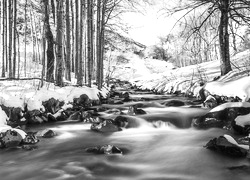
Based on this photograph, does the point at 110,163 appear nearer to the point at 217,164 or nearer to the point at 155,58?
the point at 217,164

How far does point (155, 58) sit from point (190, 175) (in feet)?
140

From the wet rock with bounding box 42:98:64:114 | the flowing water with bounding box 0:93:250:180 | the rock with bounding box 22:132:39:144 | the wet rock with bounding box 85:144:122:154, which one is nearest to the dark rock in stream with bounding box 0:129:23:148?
the flowing water with bounding box 0:93:250:180

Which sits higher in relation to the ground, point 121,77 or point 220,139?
point 121,77

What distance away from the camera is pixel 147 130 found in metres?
6.51

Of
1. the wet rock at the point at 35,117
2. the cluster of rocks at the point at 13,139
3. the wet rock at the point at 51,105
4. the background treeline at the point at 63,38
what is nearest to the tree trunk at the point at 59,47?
the background treeline at the point at 63,38

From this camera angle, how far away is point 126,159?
4281 millimetres

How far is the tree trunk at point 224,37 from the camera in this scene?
10016 mm

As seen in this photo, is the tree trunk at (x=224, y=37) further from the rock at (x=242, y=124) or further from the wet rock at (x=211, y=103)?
the rock at (x=242, y=124)

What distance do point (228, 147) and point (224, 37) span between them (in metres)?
7.07

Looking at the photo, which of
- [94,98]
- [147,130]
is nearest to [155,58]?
[94,98]

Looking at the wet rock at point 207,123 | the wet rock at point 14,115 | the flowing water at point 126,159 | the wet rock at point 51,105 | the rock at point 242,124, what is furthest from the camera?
the wet rock at point 51,105

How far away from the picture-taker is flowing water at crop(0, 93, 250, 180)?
3.63 meters

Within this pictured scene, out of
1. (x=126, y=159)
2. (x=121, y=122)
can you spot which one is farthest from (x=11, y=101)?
(x=126, y=159)

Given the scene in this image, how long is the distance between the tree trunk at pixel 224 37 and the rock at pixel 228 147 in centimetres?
658
